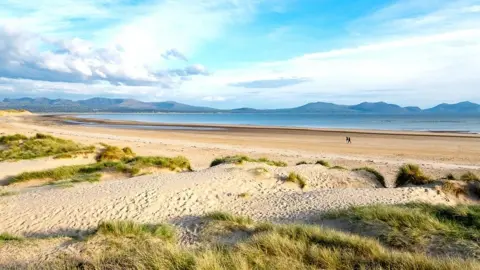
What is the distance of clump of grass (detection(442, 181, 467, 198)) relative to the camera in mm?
12475

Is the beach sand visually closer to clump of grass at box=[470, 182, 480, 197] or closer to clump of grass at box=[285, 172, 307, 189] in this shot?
clump of grass at box=[285, 172, 307, 189]

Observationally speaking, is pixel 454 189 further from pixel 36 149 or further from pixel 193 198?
pixel 36 149

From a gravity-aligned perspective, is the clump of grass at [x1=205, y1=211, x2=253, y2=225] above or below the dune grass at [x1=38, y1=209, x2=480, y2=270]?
below

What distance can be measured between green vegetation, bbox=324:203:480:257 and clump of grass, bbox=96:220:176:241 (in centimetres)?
368

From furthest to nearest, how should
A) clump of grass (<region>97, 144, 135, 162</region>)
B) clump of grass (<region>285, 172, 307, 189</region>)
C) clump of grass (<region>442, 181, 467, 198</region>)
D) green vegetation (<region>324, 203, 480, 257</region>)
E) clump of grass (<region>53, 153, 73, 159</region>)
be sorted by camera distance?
clump of grass (<region>97, 144, 135, 162</region>)
clump of grass (<region>53, 153, 73, 159</region>)
clump of grass (<region>285, 172, 307, 189</region>)
clump of grass (<region>442, 181, 467, 198</region>)
green vegetation (<region>324, 203, 480, 257</region>)

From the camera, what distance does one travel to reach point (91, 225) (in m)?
9.42

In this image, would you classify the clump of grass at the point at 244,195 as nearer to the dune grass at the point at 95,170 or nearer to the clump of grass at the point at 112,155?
the dune grass at the point at 95,170

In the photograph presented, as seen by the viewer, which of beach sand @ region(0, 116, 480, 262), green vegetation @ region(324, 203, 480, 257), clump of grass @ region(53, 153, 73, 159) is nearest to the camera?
green vegetation @ region(324, 203, 480, 257)

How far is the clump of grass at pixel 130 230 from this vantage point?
7.29 m

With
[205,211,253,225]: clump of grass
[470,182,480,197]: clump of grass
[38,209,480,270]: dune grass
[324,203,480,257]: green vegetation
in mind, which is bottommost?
[470,182,480,197]: clump of grass

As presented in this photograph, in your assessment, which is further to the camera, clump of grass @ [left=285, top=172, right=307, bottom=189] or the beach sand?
clump of grass @ [left=285, top=172, right=307, bottom=189]

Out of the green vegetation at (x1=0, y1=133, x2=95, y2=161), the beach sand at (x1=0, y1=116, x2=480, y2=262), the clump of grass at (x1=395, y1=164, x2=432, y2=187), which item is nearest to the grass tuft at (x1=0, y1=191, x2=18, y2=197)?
the beach sand at (x1=0, y1=116, x2=480, y2=262)

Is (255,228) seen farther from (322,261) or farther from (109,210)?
(109,210)

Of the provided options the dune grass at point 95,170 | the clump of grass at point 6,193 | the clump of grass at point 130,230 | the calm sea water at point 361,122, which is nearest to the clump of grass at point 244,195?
the clump of grass at point 130,230
